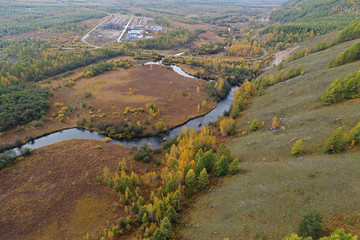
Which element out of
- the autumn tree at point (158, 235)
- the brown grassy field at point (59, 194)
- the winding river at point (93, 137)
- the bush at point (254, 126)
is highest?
the bush at point (254, 126)

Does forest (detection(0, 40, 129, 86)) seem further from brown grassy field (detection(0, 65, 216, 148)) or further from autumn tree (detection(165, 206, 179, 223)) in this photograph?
autumn tree (detection(165, 206, 179, 223))

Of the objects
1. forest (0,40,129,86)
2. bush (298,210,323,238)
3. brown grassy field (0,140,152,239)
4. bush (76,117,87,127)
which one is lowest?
brown grassy field (0,140,152,239)

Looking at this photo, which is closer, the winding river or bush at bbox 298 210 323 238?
bush at bbox 298 210 323 238

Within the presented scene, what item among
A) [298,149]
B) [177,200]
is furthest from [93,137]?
[298,149]

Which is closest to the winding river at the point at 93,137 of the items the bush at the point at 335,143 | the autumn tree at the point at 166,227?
the autumn tree at the point at 166,227

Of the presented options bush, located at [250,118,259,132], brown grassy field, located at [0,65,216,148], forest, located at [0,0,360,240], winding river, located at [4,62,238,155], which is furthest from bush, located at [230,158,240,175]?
brown grassy field, located at [0,65,216,148]

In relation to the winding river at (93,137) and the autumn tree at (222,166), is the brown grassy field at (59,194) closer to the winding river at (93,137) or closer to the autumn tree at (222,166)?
the winding river at (93,137)

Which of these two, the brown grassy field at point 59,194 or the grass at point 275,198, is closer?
the grass at point 275,198

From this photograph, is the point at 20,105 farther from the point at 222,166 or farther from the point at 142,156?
the point at 222,166
